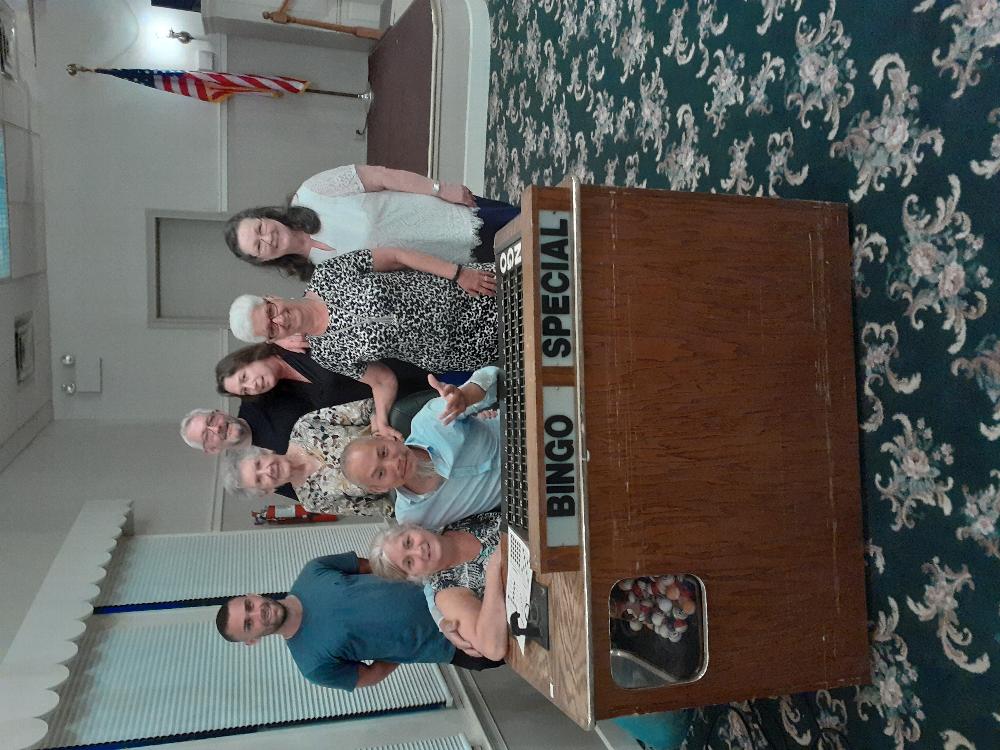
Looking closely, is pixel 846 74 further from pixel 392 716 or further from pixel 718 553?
pixel 392 716

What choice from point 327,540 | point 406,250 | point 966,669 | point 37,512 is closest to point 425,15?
point 406,250

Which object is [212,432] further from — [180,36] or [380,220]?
[180,36]

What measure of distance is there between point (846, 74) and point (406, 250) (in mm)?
1163

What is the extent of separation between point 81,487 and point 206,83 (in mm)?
2747

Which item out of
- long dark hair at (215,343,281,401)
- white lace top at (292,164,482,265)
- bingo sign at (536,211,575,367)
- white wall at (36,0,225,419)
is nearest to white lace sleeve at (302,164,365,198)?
white lace top at (292,164,482,265)

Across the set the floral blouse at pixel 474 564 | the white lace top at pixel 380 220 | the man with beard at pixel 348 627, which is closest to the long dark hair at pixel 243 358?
the white lace top at pixel 380 220

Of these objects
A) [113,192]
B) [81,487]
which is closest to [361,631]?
[81,487]

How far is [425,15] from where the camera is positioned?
409 centimetres

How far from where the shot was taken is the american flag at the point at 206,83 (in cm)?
A: 495

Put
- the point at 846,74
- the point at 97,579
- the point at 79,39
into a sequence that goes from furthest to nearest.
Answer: the point at 79,39 < the point at 97,579 < the point at 846,74

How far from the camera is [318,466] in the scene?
8.00ft

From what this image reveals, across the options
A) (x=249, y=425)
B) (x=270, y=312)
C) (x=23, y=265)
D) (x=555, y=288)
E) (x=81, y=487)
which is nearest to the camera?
(x=555, y=288)

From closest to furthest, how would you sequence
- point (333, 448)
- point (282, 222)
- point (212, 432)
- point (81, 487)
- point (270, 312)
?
Answer: point (270, 312) → point (282, 222) → point (333, 448) → point (212, 432) → point (81, 487)

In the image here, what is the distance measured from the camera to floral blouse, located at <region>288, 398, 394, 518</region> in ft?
7.91
